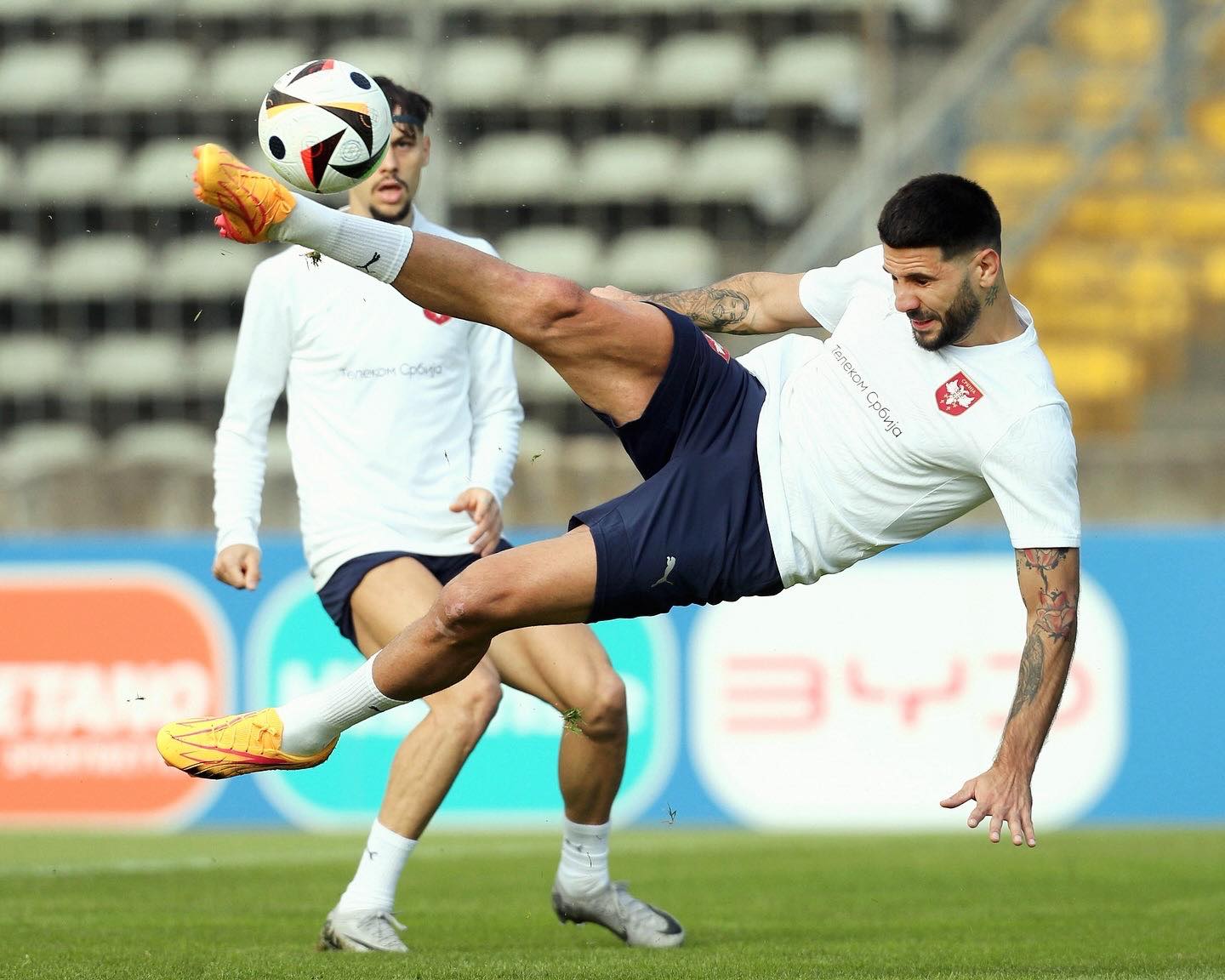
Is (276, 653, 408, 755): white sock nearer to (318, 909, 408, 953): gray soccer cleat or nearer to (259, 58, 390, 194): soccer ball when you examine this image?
(318, 909, 408, 953): gray soccer cleat

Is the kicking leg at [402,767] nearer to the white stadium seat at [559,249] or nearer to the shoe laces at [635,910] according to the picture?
the shoe laces at [635,910]

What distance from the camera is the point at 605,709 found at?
582cm

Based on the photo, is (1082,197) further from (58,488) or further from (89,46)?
(89,46)

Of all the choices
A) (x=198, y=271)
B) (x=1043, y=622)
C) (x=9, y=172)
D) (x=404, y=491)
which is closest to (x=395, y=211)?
(x=404, y=491)

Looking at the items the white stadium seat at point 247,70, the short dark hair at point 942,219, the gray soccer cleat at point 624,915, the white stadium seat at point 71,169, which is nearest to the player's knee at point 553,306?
the short dark hair at point 942,219

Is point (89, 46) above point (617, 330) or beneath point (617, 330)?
above

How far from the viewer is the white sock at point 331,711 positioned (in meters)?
5.09

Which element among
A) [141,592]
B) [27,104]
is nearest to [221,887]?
[141,592]

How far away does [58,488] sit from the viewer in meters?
11.3

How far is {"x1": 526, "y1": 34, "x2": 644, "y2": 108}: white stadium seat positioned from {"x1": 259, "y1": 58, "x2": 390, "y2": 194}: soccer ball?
395 inches

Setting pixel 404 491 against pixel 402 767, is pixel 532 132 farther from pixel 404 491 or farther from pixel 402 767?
pixel 402 767

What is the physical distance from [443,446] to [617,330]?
1.43 metres

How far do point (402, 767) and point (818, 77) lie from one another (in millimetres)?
10380

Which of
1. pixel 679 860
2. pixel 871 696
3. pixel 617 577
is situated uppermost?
pixel 617 577
